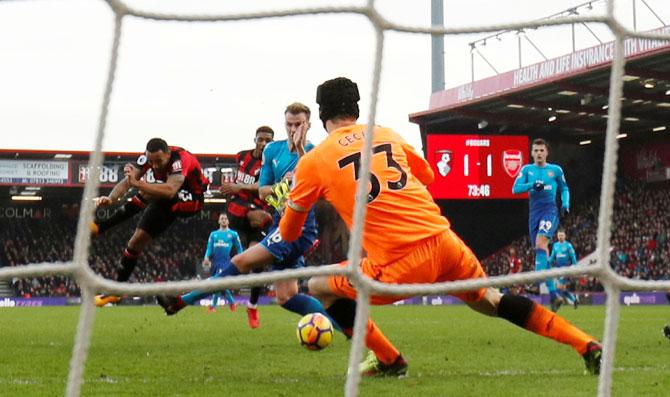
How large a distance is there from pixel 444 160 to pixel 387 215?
1835cm

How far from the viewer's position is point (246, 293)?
25.9 m

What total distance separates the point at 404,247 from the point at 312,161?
0.50 m

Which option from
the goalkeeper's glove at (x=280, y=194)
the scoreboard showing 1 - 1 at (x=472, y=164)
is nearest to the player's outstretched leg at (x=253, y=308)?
the goalkeeper's glove at (x=280, y=194)

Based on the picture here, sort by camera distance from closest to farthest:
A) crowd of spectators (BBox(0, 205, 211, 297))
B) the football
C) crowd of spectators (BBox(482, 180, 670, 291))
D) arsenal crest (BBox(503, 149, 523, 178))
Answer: the football, crowd of spectators (BBox(482, 180, 670, 291)), crowd of spectators (BBox(0, 205, 211, 297)), arsenal crest (BBox(503, 149, 523, 178))

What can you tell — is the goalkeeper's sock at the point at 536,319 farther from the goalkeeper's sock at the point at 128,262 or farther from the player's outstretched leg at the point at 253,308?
the player's outstretched leg at the point at 253,308

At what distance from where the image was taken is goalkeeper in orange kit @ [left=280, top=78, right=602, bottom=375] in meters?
4.14

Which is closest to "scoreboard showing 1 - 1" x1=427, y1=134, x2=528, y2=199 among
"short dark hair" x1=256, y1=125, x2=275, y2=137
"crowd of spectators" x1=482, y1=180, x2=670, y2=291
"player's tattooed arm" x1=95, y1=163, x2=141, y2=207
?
"crowd of spectators" x1=482, y1=180, x2=670, y2=291

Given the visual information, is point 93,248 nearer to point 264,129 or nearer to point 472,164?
point 472,164

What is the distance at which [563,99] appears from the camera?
21812 millimetres

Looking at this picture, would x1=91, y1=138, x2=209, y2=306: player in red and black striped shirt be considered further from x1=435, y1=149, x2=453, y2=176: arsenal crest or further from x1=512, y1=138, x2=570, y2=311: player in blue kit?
x1=435, y1=149, x2=453, y2=176: arsenal crest

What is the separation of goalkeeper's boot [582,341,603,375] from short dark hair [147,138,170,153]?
399 cm

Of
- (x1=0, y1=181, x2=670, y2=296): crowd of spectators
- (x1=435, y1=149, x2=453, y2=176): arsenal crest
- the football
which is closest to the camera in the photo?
the football

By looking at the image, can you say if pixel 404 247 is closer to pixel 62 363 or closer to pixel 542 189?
pixel 62 363

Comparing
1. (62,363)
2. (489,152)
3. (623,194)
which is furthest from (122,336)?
(623,194)
